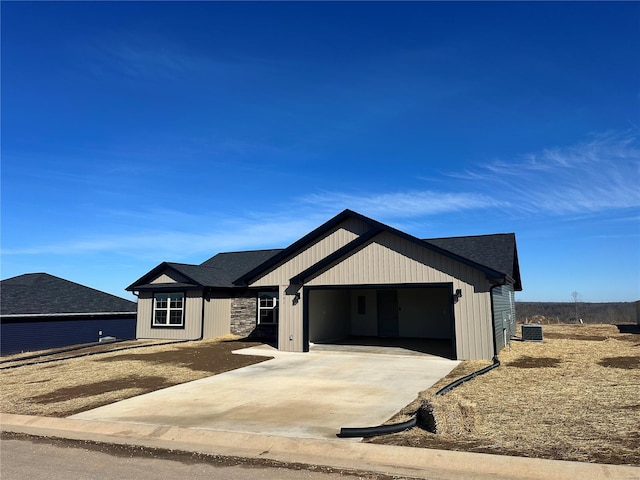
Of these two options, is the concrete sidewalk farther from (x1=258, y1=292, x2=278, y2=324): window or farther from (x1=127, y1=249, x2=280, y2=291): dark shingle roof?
(x1=127, y1=249, x2=280, y2=291): dark shingle roof

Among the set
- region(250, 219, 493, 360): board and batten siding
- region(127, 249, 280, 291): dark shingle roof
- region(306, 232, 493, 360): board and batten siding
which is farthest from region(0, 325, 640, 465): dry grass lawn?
region(127, 249, 280, 291): dark shingle roof

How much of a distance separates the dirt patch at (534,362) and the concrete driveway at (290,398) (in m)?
1.99

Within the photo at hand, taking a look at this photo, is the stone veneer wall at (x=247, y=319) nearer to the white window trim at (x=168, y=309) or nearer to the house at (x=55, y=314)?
the white window trim at (x=168, y=309)

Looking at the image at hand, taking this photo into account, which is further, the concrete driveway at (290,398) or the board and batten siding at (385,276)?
the board and batten siding at (385,276)

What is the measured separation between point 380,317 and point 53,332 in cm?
1734


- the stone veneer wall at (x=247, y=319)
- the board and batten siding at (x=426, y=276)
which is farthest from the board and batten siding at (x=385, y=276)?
the stone veneer wall at (x=247, y=319)

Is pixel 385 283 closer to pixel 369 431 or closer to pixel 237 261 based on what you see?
pixel 369 431

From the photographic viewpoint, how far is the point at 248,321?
24078mm

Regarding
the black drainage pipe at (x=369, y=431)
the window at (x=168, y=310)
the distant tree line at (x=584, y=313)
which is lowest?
the black drainage pipe at (x=369, y=431)

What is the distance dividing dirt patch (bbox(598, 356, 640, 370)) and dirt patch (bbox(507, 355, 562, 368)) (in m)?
1.33

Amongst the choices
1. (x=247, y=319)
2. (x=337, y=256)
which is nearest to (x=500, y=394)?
(x=337, y=256)

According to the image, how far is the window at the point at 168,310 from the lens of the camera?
2384 centimetres

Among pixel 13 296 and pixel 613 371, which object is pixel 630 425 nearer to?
pixel 613 371

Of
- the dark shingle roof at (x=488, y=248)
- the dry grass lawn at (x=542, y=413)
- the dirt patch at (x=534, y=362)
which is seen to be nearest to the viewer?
the dry grass lawn at (x=542, y=413)
